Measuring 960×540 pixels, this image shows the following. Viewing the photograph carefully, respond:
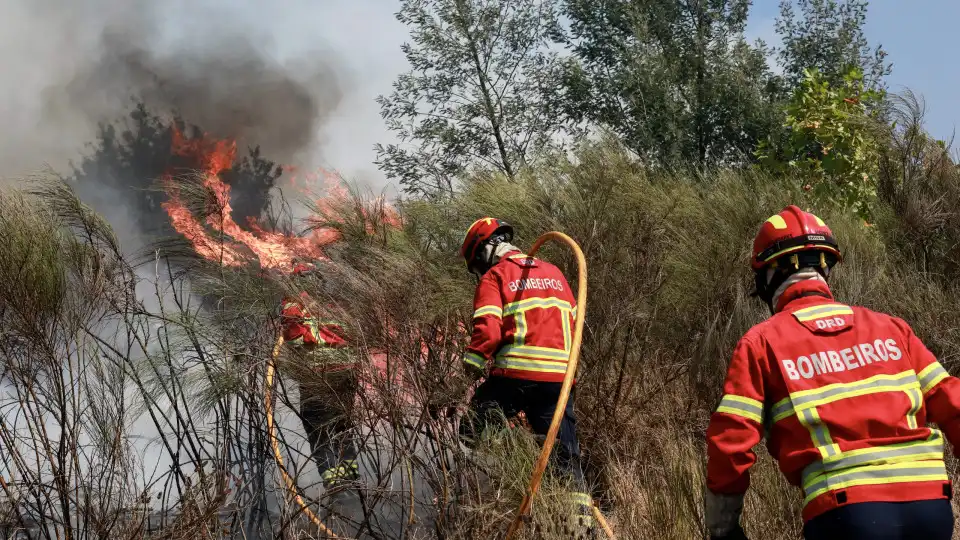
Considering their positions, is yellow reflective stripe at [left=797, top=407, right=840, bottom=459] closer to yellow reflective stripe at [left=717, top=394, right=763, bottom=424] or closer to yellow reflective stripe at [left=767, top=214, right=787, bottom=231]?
yellow reflective stripe at [left=717, top=394, right=763, bottom=424]

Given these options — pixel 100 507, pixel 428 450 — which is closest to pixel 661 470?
pixel 428 450

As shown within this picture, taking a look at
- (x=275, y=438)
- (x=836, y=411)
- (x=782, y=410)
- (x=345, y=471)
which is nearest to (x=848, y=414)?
(x=836, y=411)

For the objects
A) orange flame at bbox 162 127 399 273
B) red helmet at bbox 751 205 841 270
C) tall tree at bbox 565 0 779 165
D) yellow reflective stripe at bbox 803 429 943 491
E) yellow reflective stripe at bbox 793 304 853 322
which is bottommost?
yellow reflective stripe at bbox 803 429 943 491

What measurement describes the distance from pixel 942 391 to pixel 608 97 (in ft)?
42.3

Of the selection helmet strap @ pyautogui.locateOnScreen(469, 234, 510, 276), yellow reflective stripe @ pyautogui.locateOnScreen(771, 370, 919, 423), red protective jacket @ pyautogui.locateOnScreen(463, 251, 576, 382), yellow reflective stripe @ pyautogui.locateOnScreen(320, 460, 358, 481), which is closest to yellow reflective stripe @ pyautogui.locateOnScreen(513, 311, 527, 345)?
red protective jacket @ pyautogui.locateOnScreen(463, 251, 576, 382)

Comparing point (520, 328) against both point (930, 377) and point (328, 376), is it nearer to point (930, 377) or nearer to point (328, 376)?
point (328, 376)

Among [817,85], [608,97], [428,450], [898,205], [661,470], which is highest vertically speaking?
[608,97]

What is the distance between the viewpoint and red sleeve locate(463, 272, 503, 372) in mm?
4500

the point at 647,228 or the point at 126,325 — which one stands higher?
the point at 647,228

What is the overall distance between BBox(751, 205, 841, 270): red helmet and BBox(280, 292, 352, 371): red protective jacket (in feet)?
6.44

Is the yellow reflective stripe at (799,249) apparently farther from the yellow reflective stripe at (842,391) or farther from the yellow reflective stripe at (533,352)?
the yellow reflective stripe at (533,352)

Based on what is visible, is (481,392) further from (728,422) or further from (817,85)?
(817,85)

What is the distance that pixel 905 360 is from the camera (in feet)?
8.33

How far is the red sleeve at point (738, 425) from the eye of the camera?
7.93 ft
